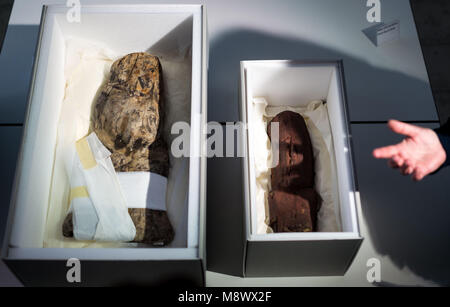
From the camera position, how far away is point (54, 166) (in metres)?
1.23

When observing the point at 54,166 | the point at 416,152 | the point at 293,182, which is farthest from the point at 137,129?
the point at 416,152

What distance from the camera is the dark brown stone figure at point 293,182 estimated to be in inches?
45.1

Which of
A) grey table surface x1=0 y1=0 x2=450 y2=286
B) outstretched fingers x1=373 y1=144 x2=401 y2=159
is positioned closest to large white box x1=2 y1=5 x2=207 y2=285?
grey table surface x1=0 y1=0 x2=450 y2=286

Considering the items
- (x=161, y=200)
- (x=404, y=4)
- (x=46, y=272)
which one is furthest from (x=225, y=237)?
(x=404, y=4)

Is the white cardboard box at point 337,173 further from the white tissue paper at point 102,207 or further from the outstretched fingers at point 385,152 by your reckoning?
the white tissue paper at point 102,207

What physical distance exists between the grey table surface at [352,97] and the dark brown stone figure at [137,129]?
0.21m

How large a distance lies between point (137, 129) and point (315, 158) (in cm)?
57

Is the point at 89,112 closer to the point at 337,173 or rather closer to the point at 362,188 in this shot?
the point at 337,173

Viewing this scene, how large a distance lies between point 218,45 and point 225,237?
0.78m

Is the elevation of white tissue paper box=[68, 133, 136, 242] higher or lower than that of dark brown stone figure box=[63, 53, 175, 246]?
lower

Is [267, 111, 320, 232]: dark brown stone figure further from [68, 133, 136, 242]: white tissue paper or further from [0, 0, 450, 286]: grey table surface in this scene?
[68, 133, 136, 242]: white tissue paper

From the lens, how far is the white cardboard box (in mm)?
996

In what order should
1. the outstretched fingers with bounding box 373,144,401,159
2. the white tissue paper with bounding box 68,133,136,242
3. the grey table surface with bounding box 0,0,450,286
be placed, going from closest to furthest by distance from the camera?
1. the outstretched fingers with bounding box 373,144,401,159
2. the white tissue paper with bounding box 68,133,136,242
3. the grey table surface with bounding box 0,0,450,286

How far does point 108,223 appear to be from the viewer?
112 cm
